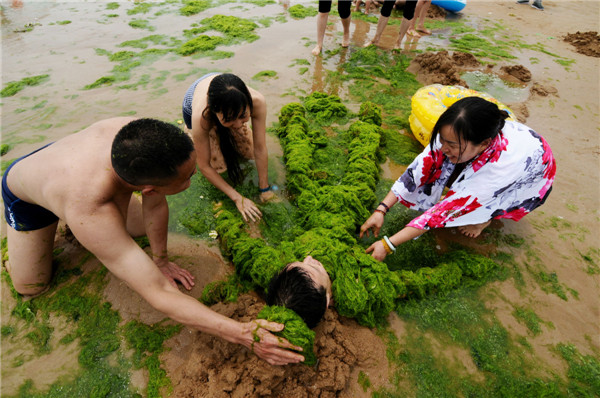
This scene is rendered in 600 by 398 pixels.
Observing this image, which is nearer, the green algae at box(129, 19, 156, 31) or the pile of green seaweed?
the pile of green seaweed

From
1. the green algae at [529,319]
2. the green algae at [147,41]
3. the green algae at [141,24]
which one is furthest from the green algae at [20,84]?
the green algae at [529,319]

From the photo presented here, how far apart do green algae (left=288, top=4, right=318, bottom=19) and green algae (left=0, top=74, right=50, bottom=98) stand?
20.4 feet

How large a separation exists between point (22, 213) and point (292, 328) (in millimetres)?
2341

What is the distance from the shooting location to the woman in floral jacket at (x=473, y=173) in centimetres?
219

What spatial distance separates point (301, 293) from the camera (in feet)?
6.95

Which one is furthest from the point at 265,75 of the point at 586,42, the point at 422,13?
the point at 586,42

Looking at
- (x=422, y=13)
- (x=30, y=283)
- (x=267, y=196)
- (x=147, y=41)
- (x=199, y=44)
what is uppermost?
(x=422, y=13)

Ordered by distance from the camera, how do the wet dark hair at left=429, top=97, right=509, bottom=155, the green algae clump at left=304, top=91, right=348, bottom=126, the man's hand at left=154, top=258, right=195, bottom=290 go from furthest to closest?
the green algae clump at left=304, top=91, right=348, bottom=126 → the man's hand at left=154, top=258, right=195, bottom=290 → the wet dark hair at left=429, top=97, right=509, bottom=155

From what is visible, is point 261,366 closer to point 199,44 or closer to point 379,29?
point 199,44

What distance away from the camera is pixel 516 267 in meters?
3.02

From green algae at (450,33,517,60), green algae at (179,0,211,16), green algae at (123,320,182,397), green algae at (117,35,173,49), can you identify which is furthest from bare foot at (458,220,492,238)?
green algae at (179,0,211,16)

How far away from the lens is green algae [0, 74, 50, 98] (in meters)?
5.41

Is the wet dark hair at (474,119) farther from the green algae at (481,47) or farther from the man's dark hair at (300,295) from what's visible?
the green algae at (481,47)

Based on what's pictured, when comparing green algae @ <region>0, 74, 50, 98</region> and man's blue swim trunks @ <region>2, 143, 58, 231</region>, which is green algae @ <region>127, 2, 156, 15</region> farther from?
man's blue swim trunks @ <region>2, 143, 58, 231</region>
